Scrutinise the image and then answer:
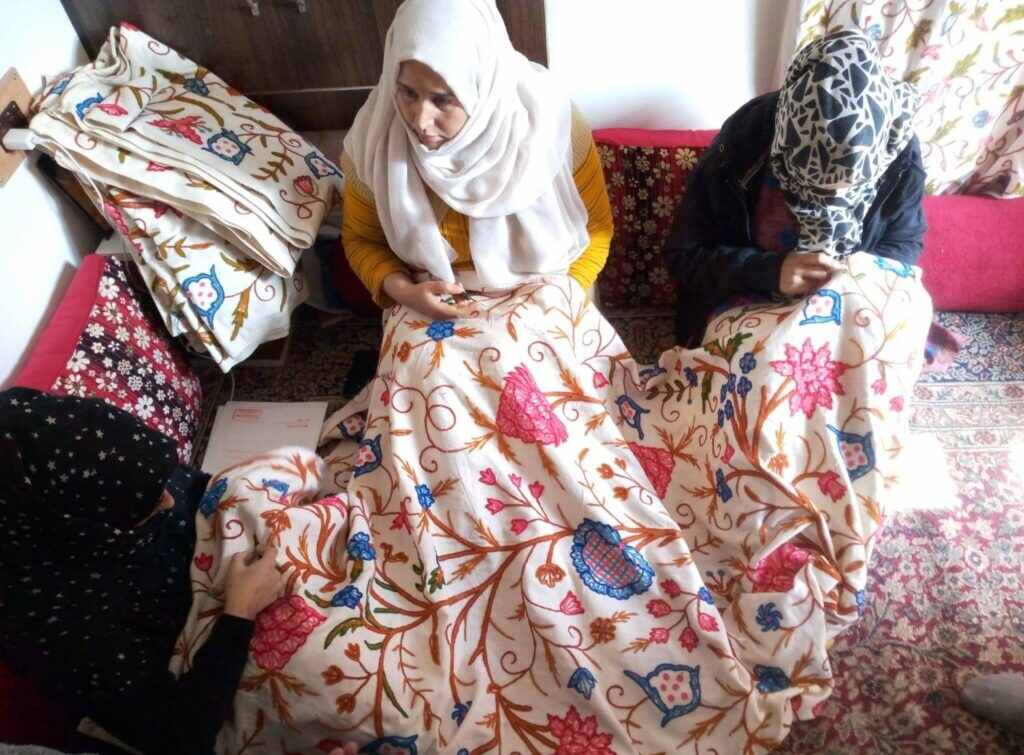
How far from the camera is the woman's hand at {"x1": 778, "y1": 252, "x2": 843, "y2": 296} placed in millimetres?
1166

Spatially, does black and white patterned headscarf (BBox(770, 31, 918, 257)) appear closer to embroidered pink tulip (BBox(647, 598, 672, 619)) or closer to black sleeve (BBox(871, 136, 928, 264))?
black sleeve (BBox(871, 136, 928, 264))

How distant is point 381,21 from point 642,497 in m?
1.02

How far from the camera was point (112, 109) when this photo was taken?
1284 millimetres

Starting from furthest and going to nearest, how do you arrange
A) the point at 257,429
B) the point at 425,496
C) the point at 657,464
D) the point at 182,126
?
the point at 257,429 → the point at 182,126 → the point at 657,464 → the point at 425,496

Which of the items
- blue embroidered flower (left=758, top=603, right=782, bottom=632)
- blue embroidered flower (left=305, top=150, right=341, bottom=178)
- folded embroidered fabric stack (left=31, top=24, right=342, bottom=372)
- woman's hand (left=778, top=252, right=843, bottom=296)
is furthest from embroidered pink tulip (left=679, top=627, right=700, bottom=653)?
blue embroidered flower (left=305, top=150, right=341, bottom=178)

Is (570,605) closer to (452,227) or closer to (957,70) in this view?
(452,227)

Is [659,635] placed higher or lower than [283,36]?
lower

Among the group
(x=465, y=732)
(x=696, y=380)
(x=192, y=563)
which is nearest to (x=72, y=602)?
(x=192, y=563)

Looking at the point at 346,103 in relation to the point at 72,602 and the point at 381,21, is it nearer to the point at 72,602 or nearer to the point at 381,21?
the point at 381,21

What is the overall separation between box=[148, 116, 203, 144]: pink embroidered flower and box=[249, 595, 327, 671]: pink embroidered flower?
0.86m

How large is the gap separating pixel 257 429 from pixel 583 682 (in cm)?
93

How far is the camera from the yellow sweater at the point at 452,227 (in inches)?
52.2

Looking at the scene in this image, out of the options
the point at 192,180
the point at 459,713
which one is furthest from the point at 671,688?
the point at 192,180

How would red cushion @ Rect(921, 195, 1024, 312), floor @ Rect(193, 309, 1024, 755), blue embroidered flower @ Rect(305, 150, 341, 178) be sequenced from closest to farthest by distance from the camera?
floor @ Rect(193, 309, 1024, 755) < blue embroidered flower @ Rect(305, 150, 341, 178) < red cushion @ Rect(921, 195, 1024, 312)
